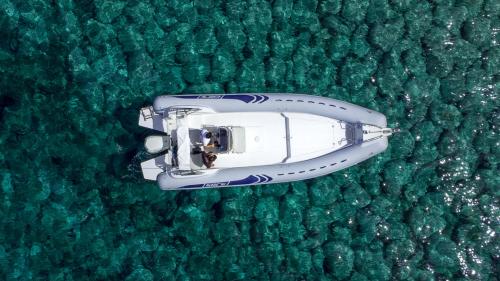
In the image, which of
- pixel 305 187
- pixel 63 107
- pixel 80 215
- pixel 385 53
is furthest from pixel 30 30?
pixel 385 53

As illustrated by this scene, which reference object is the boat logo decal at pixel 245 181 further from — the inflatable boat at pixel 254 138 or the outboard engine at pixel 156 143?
the outboard engine at pixel 156 143

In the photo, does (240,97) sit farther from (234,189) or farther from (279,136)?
(234,189)

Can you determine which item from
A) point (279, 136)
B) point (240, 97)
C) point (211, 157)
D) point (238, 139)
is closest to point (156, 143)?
point (211, 157)

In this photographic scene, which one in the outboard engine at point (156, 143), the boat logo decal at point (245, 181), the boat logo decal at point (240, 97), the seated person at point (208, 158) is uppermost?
the boat logo decal at point (240, 97)

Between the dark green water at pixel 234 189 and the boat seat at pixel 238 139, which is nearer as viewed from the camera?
the boat seat at pixel 238 139

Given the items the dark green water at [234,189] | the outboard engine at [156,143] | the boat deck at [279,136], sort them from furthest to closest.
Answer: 1. the dark green water at [234,189]
2. the boat deck at [279,136]
3. the outboard engine at [156,143]

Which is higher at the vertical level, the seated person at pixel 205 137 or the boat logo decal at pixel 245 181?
the seated person at pixel 205 137

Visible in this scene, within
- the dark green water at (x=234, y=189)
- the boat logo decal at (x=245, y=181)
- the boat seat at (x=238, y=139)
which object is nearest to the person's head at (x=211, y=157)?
the boat seat at (x=238, y=139)
